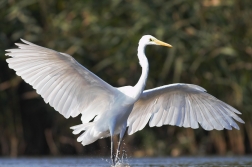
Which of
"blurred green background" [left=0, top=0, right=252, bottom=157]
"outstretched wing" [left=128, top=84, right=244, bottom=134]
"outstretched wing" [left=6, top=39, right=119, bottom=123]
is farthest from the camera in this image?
"blurred green background" [left=0, top=0, right=252, bottom=157]

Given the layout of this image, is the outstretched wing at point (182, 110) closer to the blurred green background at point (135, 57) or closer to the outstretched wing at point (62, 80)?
the outstretched wing at point (62, 80)

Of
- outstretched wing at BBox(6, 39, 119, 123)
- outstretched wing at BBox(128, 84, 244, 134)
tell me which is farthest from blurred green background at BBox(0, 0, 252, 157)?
outstretched wing at BBox(6, 39, 119, 123)

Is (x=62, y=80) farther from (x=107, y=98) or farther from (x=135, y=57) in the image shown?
(x=135, y=57)

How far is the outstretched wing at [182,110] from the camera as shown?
7.21 m

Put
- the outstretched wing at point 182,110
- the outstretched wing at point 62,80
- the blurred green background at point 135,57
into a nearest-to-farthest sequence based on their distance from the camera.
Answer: the outstretched wing at point 62,80 → the outstretched wing at point 182,110 → the blurred green background at point 135,57

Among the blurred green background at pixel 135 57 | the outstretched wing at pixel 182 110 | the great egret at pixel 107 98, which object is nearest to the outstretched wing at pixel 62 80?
the great egret at pixel 107 98

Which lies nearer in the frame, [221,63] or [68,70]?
[68,70]

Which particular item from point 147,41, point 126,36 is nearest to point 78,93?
point 147,41

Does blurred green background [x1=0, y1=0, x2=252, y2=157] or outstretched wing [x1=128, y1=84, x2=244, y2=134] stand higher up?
blurred green background [x1=0, y1=0, x2=252, y2=157]

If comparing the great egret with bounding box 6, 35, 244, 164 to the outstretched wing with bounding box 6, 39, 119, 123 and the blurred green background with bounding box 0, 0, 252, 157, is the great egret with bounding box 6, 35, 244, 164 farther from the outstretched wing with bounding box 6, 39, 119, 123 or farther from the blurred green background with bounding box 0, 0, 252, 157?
the blurred green background with bounding box 0, 0, 252, 157

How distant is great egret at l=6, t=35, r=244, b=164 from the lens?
20.9 feet

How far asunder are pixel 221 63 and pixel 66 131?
290cm

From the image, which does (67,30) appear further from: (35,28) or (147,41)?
(147,41)

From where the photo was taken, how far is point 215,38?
1032cm
